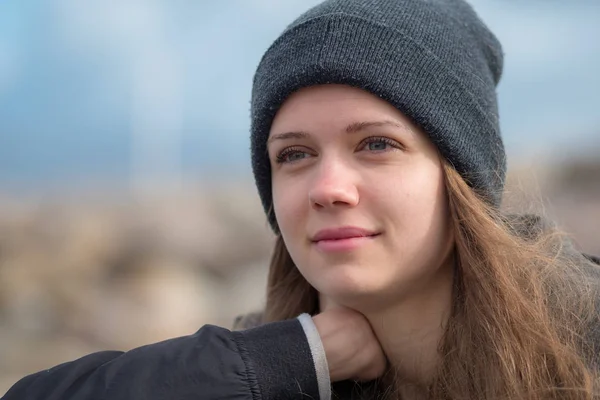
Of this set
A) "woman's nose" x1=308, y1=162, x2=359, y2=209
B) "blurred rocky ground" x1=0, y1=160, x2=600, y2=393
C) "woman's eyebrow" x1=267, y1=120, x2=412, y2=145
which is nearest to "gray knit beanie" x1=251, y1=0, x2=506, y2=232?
"woman's eyebrow" x1=267, y1=120, x2=412, y2=145

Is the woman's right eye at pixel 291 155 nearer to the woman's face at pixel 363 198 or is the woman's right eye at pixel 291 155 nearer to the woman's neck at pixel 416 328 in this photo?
the woman's face at pixel 363 198

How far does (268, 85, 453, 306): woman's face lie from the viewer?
71.9 inches

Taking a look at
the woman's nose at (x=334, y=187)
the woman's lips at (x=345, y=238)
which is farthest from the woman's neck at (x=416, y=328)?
the woman's nose at (x=334, y=187)

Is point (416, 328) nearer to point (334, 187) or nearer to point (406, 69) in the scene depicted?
point (334, 187)

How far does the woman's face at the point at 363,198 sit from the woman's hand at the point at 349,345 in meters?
0.07

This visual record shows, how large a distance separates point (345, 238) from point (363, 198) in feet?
0.39

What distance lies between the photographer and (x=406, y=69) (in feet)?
6.23

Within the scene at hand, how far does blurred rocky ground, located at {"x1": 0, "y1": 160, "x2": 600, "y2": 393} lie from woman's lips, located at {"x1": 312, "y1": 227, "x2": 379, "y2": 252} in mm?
2173

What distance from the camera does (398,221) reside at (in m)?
1.83

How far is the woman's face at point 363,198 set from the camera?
1825mm

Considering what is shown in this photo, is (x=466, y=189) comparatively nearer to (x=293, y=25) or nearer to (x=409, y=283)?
(x=409, y=283)

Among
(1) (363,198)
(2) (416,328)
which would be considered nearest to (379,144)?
(1) (363,198)

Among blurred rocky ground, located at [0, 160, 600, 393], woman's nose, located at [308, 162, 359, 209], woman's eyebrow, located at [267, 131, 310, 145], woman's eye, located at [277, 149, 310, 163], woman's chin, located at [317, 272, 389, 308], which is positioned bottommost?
blurred rocky ground, located at [0, 160, 600, 393]

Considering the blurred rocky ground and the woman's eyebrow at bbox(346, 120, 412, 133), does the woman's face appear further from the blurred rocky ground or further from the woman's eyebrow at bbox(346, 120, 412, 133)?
the blurred rocky ground
